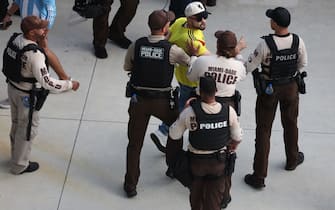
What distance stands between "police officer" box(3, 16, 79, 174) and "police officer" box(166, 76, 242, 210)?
1399 mm

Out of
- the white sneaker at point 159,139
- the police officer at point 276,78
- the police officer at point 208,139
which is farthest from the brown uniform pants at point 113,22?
the police officer at point 208,139

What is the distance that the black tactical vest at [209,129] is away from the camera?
5.53 meters

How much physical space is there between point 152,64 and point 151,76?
12cm

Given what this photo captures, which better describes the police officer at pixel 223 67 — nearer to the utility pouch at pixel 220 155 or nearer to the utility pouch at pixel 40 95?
the utility pouch at pixel 220 155

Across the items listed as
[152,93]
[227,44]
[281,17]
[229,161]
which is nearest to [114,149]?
[152,93]

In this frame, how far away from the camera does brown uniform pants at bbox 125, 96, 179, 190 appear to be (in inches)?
248

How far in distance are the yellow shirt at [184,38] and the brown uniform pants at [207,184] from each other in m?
1.00

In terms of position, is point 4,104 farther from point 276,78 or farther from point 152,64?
point 276,78

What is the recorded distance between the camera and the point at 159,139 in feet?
24.2

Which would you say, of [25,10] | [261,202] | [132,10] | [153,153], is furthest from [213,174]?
[132,10]

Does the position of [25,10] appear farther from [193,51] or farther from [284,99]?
[284,99]

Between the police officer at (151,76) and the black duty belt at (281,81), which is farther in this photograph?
the black duty belt at (281,81)

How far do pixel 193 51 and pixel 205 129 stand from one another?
1.07m

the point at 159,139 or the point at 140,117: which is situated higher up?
the point at 140,117
